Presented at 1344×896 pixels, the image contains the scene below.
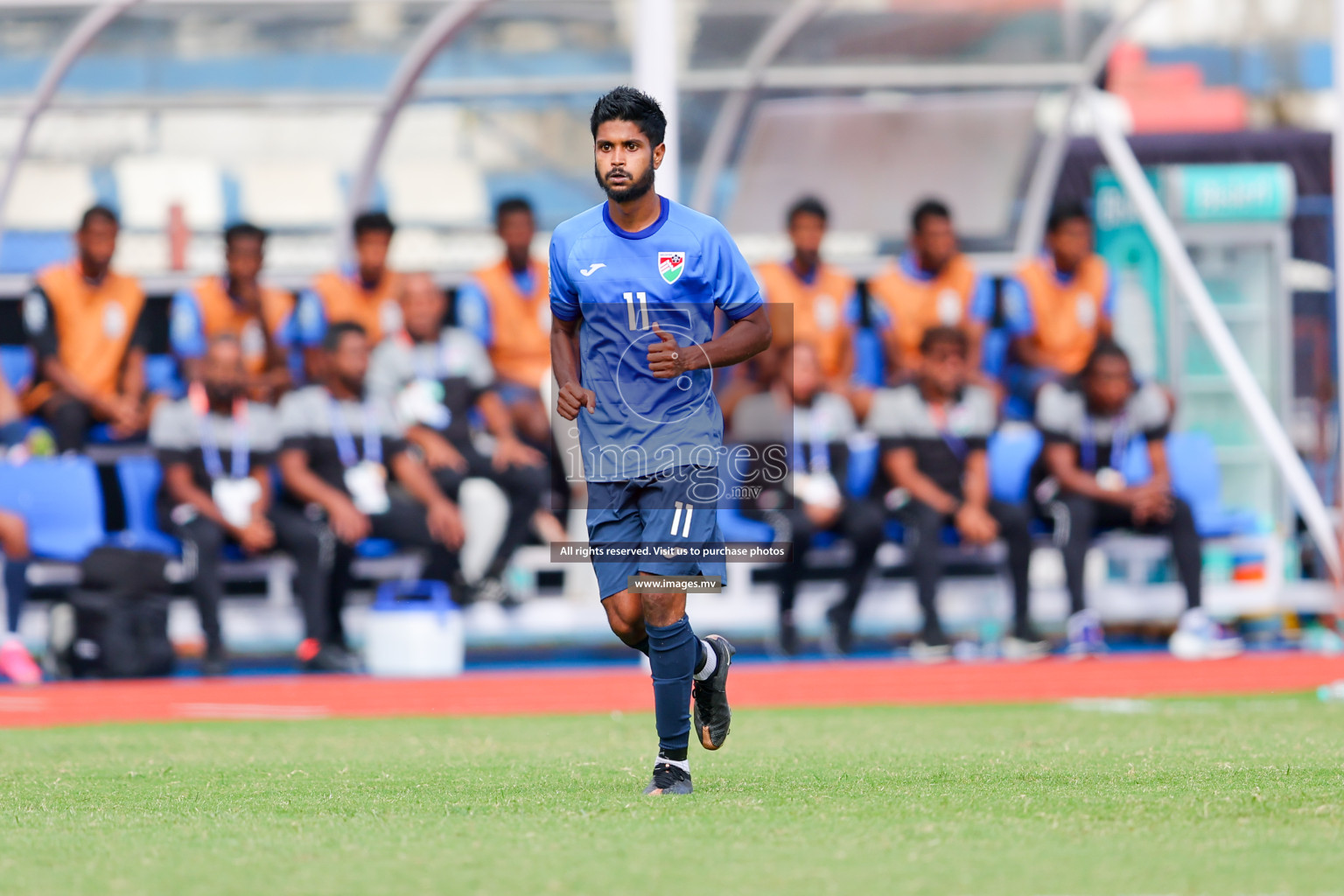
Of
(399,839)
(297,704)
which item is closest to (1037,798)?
(399,839)

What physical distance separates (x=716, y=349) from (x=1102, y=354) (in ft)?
19.4

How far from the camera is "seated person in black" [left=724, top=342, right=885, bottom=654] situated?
1009 cm

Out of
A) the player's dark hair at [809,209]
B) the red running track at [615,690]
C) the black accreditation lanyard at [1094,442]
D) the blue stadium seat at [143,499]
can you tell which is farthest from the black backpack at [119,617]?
the black accreditation lanyard at [1094,442]

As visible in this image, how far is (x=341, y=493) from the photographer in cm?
988

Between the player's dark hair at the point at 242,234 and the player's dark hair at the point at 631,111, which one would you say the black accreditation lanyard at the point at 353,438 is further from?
the player's dark hair at the point at 631,111

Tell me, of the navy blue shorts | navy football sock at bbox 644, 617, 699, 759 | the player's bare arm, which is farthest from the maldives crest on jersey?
navy football sock at bbox 644, 617, 699, 759

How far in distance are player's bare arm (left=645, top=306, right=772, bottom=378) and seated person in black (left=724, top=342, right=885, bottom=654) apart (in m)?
4.95

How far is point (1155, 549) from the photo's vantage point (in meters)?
10.7

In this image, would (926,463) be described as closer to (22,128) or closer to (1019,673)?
(1019,673)

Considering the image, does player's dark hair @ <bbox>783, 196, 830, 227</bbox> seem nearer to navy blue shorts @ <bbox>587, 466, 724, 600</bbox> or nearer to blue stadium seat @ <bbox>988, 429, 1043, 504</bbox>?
blue stadium seat @ <bbox>988, 429, 1043, 504</bbox>

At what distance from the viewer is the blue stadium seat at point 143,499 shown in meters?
9.99

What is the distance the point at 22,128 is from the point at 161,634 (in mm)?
3273

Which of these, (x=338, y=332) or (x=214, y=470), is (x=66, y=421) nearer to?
(x=214, y=470)

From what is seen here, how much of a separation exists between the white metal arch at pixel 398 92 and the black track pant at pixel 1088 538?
13.8ft
